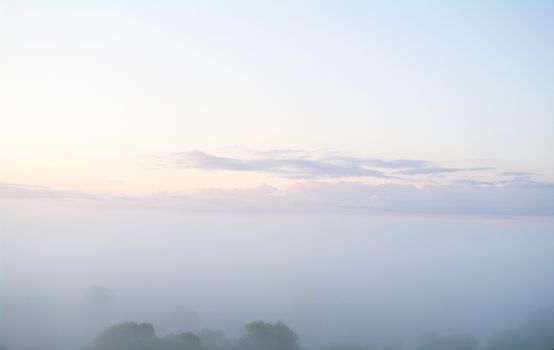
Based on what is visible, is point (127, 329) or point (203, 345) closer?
point (127, 329)

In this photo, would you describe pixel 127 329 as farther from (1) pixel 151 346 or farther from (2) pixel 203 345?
(2) pixel 203 345

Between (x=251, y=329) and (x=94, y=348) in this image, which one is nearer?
(x=94, y=348)

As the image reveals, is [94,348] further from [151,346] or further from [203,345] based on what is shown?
[203,345]

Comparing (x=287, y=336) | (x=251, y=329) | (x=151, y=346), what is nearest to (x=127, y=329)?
(x=151, y=346)

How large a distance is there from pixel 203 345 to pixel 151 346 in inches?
194

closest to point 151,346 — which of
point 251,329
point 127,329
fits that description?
point 127,329

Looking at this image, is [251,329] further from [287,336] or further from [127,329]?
[127,329]

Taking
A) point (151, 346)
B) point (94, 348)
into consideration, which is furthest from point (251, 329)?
point (94, 348)

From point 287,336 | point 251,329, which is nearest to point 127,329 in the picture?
point 251,329

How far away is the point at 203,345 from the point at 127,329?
24.1 feet

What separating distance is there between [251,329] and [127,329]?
37.0 feet

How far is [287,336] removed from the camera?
5328 cm

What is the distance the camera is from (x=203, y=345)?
2002 inches

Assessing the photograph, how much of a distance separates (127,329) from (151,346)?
2.72 metres
